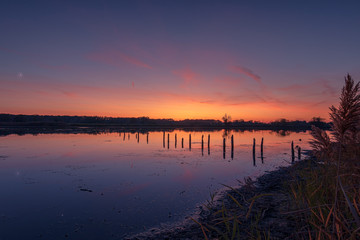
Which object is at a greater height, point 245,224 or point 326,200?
point 326,200

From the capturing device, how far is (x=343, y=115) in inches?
172

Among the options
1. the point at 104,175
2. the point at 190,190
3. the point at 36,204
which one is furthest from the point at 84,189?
the point at 190,190

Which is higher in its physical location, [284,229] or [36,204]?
[284,229]

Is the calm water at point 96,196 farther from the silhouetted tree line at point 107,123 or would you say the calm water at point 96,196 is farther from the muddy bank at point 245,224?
the silhouetted tree line at point 107,123

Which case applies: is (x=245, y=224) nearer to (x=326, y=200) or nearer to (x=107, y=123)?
(x=326, y=200)

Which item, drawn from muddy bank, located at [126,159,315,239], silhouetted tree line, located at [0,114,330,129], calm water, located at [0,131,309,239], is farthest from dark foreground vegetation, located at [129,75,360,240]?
silhouetted tree line, located at [0,114,330,129]

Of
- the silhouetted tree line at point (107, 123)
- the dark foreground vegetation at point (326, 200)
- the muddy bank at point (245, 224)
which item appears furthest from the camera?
the silhouetted tree line at point (107, 123)

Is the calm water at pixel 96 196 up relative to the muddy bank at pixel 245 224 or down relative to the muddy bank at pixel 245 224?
down

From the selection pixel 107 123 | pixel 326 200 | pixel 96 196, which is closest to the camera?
pixel 326 200

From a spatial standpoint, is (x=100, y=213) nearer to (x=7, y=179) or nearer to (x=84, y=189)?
(x=84, y=189)

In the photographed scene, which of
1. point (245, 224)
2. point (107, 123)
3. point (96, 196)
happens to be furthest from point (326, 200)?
point (107, 123)

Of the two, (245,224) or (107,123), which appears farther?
(107,123)

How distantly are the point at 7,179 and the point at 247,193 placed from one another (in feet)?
56.4

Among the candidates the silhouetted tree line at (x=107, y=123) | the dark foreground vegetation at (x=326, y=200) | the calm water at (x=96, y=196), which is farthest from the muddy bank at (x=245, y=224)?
the silhouetted tree line at (x=107, y=123)
